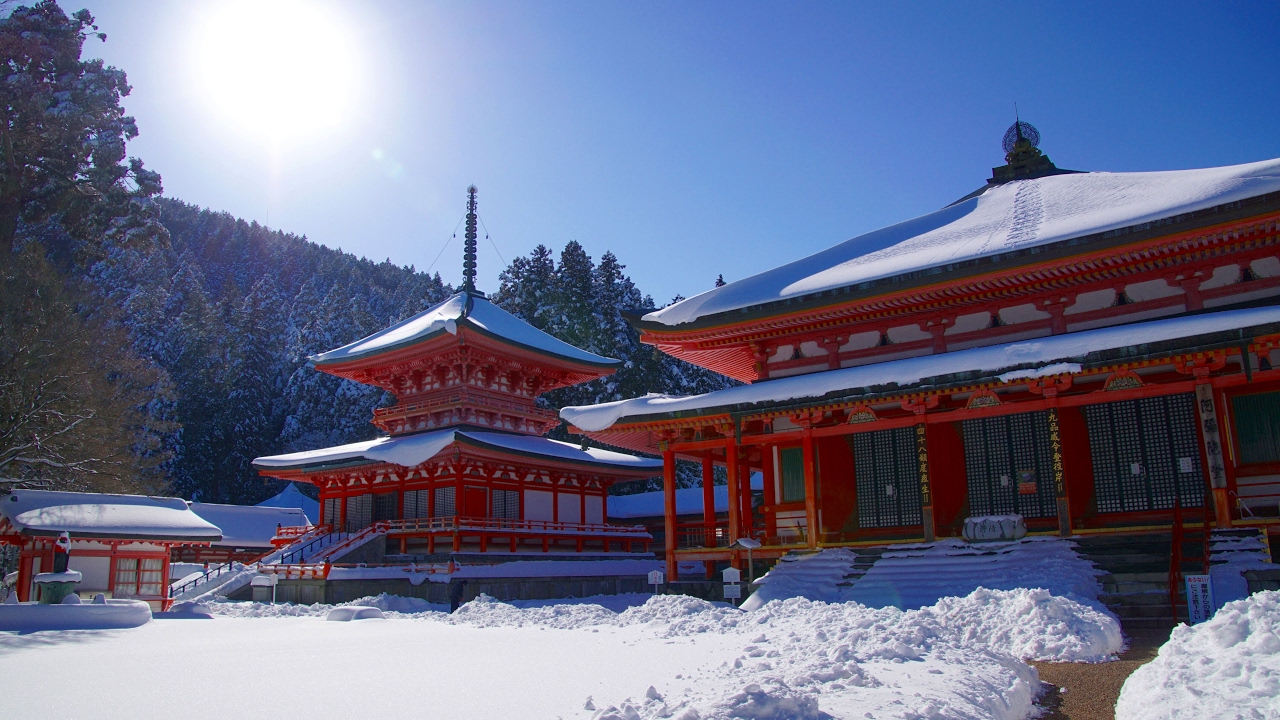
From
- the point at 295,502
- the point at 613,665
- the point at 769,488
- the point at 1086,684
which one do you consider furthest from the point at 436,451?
the point at 295,502

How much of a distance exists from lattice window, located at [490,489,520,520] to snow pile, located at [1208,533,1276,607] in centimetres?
2092

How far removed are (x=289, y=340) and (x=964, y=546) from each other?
7383cm

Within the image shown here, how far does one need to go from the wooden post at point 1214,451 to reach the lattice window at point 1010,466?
3346 mm

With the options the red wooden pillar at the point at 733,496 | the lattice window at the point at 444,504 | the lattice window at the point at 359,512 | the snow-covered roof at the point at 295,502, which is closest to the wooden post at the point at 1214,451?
the red wooden pillar at the point at 733,496

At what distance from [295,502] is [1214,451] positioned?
187 ft

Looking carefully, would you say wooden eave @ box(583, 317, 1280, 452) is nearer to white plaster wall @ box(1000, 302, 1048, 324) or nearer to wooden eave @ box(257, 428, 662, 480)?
white plaster wall @ box(1000, 302, 1048, 324)

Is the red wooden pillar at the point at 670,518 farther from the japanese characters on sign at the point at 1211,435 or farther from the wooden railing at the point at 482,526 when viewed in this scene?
the japanese characters on sign at the point at 1211,435

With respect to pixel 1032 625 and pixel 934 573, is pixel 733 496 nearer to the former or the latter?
pixel 934 573

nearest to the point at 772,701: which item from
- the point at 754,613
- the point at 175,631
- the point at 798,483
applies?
the point at 754,613

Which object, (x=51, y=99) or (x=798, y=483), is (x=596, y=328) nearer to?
(x=51, y=99)

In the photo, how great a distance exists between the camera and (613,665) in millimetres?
9430

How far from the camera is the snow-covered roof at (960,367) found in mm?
15469

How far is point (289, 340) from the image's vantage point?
79.3m

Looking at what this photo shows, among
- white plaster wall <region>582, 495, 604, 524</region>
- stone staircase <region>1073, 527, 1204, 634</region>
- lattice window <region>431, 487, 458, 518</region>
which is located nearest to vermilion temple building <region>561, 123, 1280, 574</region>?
stone staircase <region>1073, 527, 1204, 634</region>
